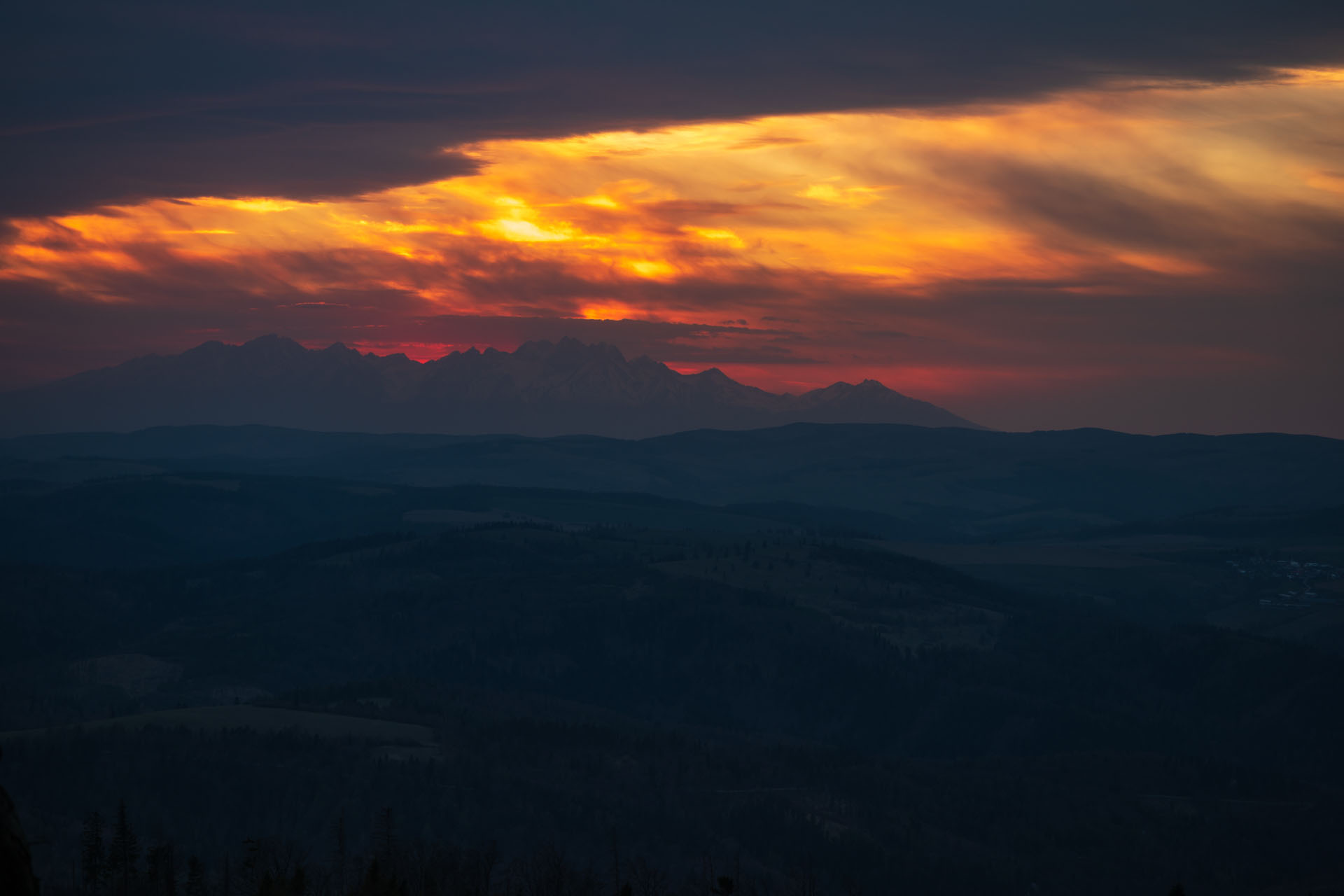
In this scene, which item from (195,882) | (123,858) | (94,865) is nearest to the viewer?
(195,882)

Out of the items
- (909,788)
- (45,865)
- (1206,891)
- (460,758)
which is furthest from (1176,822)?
(45,865)

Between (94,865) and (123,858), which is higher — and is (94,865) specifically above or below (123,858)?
below

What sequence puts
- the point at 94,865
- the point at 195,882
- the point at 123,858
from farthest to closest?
the point at 94,865 → the point at 123,858 → the point at 195,882

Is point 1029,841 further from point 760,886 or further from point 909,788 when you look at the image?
point 760,886

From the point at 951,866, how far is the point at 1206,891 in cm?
2918

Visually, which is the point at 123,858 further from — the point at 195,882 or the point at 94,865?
the point at 195,882

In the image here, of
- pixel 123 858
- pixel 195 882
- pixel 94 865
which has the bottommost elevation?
pixel 94 865

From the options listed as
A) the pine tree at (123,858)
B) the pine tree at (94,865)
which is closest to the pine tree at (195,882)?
the pine tree at (123,858)

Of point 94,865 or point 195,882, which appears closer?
point 195,882

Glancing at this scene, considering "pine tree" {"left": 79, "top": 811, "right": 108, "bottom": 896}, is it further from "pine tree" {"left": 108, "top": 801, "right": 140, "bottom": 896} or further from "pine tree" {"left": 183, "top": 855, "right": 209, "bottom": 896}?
"pine tree" {"left": 183, "top": 855, "right": 209, "bottom": 896}

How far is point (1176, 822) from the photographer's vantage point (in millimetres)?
184625

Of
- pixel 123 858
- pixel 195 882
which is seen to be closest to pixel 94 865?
pixel 123 858

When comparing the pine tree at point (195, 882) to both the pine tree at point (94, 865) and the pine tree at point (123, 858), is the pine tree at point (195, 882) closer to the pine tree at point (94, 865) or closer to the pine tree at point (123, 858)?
→ the pine tree at point (123, 858)

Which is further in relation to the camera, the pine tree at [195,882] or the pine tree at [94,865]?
the pine tree at [94,865]
